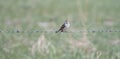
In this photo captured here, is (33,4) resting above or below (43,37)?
above

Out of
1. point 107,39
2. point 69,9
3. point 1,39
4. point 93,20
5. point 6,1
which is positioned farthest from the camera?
point 6,1

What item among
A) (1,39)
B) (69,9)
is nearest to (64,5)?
(69,9)

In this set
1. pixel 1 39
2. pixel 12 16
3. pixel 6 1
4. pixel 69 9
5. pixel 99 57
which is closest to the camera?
pixel 99 57

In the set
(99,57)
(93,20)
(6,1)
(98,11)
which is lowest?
(99,57)

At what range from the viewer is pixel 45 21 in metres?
12.4

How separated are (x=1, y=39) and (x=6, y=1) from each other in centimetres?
745

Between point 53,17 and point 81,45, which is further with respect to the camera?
point 53,17

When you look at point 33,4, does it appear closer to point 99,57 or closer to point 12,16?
point 12,16

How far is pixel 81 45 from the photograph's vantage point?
8.70m

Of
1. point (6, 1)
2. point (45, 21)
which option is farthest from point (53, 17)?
point (6, 1)

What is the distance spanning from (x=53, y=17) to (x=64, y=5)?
83.0 inches

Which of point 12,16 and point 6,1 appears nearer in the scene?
point 12,16

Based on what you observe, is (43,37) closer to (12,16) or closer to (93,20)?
(93,20)

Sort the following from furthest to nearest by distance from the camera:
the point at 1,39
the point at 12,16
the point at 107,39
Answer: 1. the point at 12,16
2. the point at 107,39
3. the point at 1,39
